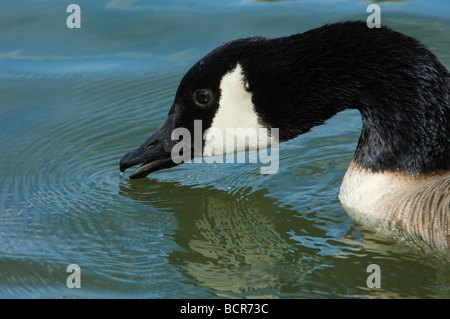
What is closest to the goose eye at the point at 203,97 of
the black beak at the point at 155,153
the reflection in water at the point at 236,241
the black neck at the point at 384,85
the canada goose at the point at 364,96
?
the canada goose at the point at 364,96

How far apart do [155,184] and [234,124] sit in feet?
3.82

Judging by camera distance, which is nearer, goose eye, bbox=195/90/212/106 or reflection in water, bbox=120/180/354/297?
reflection in water, bbox=120/180/354/297

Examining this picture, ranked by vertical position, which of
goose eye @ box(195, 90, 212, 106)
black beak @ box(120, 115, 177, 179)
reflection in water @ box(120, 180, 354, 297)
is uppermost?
goose eye @ box(195, 90, 212, 106)

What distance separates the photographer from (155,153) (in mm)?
5531

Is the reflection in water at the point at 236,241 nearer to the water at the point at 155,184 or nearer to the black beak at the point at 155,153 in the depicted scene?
A: the water at the point at 155,184

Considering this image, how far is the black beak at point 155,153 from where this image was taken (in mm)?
5508

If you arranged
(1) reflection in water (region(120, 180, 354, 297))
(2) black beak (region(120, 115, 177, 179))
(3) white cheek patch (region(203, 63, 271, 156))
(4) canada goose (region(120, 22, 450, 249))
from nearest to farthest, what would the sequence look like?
(1) reflection in water (region(120, 180, 354, 297)) < (4) canada goose (region(120, 22, 450, 249)) < (3) white cheek patch (region(203, 63, 271, 156)) < (2) black beak (region(120, 115, 177, 179))

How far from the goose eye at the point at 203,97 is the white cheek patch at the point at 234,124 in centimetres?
9

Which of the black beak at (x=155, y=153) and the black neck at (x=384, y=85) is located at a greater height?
the black neck at (x=384, y=85)

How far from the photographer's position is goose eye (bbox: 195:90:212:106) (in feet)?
17.1

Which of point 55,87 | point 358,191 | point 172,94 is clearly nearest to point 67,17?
point 55,87

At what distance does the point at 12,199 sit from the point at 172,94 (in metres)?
2.29

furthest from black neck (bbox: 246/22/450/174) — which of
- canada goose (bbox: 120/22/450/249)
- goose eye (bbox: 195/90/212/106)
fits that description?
goose eye (bbox: 195/90/212/106)

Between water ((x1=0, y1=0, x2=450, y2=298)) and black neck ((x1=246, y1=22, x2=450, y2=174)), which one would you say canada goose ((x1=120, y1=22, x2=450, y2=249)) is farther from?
water ((x1=0, y1=0, x2=450, y2=298))
